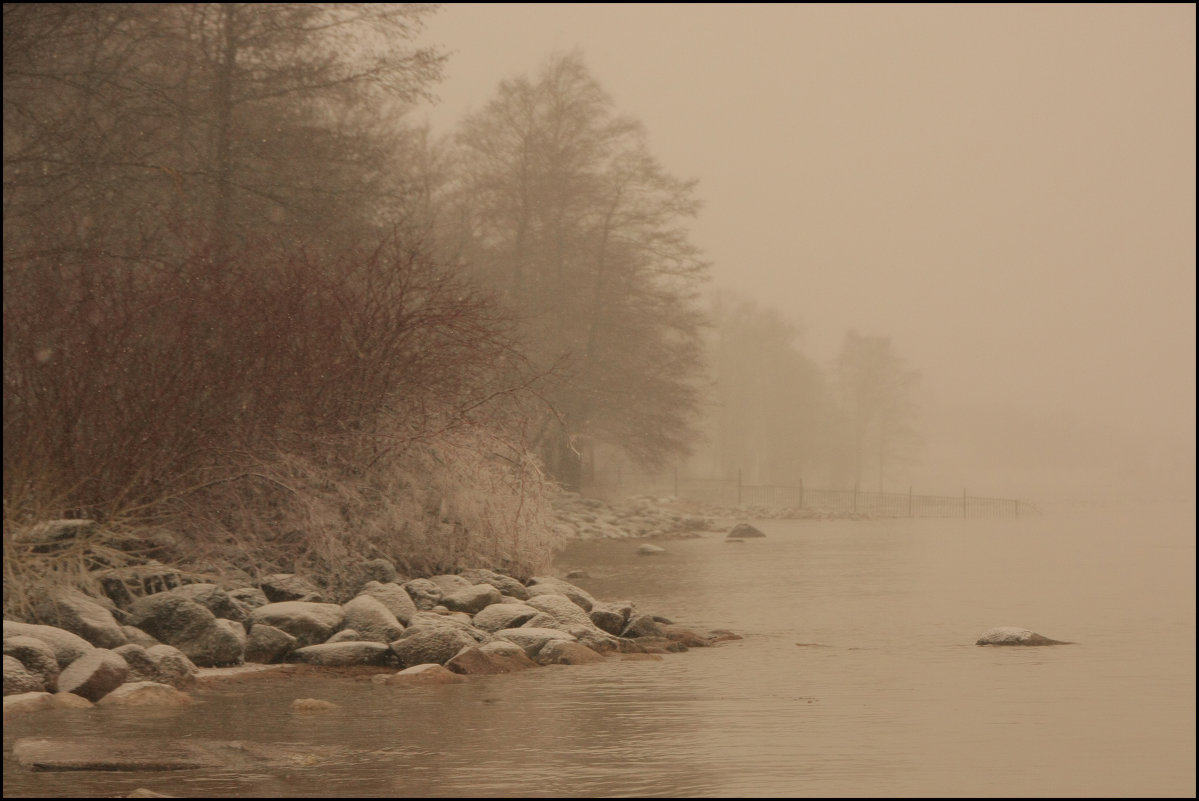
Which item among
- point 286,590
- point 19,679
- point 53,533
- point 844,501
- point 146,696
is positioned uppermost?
point 53,533

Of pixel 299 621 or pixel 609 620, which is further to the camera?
pixel 609 620

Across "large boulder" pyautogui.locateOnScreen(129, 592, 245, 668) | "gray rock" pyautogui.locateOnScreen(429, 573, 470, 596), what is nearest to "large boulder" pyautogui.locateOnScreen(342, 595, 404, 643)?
"large boulder" pyautogui.locateOnScreen(129, 592, 245, 668)

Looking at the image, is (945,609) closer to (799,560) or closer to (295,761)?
(799,560)

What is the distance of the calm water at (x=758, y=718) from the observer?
691 centimetres

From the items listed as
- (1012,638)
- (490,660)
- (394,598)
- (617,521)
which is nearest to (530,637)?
(490,660)

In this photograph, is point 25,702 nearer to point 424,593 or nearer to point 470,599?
point 424,593

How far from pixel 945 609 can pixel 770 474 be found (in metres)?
45.8

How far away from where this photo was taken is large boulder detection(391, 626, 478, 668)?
420 inches

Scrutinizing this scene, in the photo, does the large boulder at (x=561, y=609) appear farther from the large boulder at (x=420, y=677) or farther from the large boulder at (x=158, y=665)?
the large boulder at (x=158, y=665)

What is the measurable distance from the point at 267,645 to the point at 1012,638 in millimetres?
7165

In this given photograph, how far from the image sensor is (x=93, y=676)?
8.68m

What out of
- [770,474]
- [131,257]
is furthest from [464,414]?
[770,474]

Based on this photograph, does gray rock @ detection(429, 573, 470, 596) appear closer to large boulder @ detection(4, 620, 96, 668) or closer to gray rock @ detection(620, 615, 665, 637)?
gray rock @ detection(620, 615, 665, 637)

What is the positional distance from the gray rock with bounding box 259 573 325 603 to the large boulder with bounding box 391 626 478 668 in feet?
5.51
